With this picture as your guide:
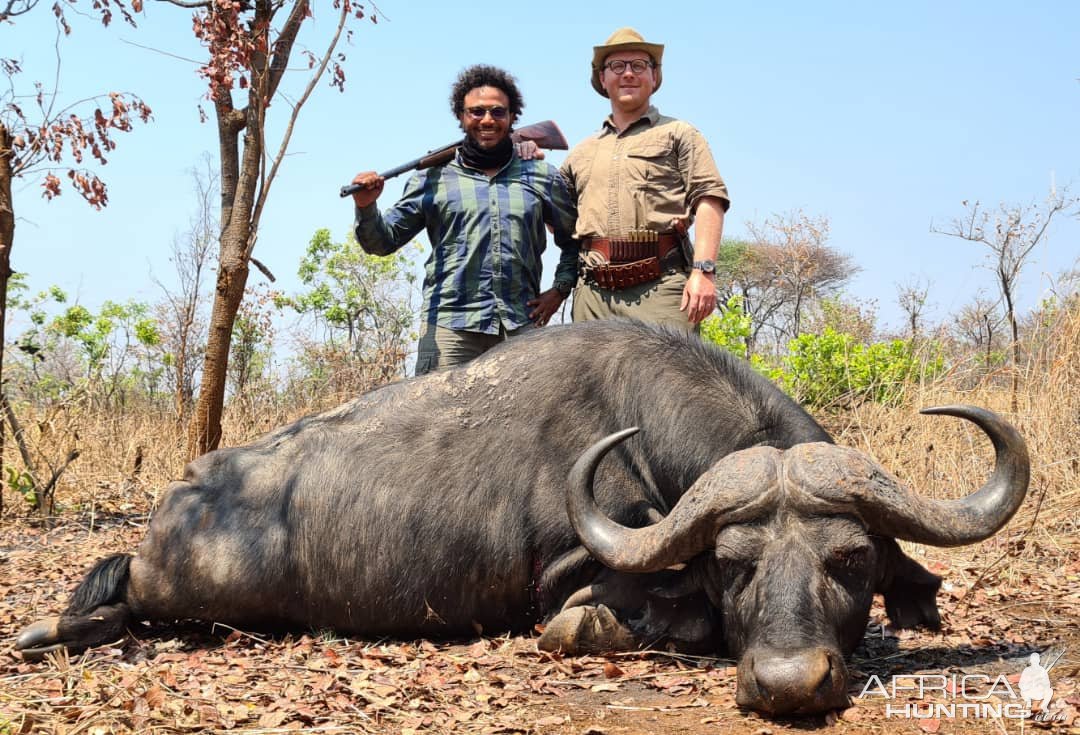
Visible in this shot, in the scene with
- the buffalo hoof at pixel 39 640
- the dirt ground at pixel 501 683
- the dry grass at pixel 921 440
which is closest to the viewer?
the dirt ground at pixel 501 683

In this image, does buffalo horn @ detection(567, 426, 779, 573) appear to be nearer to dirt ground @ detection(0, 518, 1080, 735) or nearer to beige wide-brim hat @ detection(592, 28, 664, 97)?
dirt ground @ detection(0, 518, 1080, 735)

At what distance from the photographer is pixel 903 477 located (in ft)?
23.4

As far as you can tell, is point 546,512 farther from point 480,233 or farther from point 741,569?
point 480,233

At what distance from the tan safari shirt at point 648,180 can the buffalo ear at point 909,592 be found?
2376mm

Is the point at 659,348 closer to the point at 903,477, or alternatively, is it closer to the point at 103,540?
the point at 903,477

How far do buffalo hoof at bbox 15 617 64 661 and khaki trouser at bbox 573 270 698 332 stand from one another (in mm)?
3006

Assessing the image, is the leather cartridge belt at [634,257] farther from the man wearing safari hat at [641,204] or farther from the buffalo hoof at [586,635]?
the buffalo hoof at [586,635]

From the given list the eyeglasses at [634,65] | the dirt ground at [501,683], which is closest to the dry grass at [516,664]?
the dirt ground at [501,683]

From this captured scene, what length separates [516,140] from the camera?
19.5 feet

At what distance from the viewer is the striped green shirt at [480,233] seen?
555cm

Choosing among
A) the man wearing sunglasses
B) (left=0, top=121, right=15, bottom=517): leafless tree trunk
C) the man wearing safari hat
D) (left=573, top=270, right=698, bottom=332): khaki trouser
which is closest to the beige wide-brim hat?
the man wearing safari hat

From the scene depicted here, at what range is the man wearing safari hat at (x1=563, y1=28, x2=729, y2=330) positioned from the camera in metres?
5.46

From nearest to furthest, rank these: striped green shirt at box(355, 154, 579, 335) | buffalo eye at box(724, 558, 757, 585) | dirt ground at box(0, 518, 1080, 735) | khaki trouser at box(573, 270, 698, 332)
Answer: dirt ground at box(0, 518, 1080, 735)
buffalo eye at box(724, 558, 757, 585)
khaki trouser at box(573, 270, 698, 332)
striped green shirt at box(355, 154, 579, 335)

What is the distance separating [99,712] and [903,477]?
5673 mm
